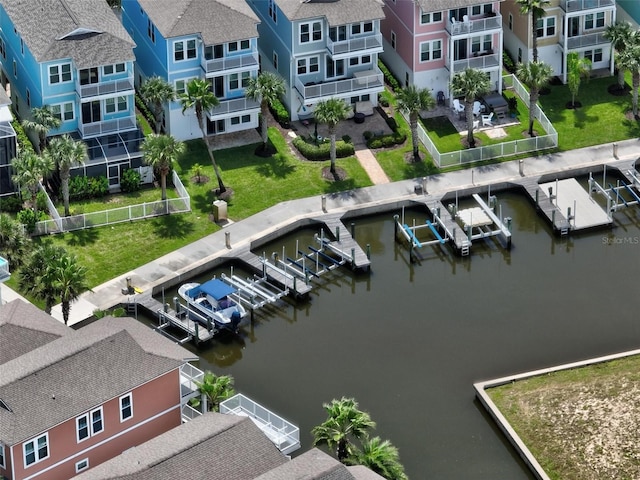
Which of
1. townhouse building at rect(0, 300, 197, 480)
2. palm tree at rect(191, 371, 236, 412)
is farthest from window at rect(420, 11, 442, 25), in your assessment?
palm tree at rect(191, 371, 236, 412)

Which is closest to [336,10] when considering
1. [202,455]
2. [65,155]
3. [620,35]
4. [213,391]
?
[620,35]

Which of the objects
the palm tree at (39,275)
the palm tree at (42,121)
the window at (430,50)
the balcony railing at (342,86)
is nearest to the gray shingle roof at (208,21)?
the balcony railing at (342,86)

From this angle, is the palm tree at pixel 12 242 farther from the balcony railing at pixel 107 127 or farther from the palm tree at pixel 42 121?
the balcony railing at pixel 107 127

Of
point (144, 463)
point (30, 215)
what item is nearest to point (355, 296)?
point (30, 215)

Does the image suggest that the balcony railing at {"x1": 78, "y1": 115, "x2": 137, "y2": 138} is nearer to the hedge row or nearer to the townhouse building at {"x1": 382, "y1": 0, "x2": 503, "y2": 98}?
the hedge row

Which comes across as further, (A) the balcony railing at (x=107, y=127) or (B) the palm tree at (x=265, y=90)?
(B) the palm tree at (x=265, y=90)

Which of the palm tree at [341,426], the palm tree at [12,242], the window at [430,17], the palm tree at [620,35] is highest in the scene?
the window at [430,17]

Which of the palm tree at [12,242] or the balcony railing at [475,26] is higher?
the balcony railing at [475,26]
